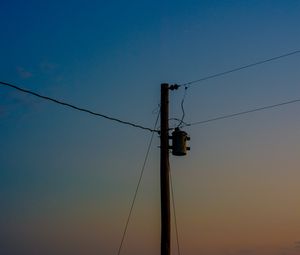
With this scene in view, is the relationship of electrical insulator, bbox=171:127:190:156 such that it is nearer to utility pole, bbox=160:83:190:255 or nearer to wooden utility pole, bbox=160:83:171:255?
utility pole, bbox=160:83:190:255

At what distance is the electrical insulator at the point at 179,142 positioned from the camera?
1589 centimetres

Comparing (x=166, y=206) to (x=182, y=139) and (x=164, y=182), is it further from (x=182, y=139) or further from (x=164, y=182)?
(x=182, y=139)

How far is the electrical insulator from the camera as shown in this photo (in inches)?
626

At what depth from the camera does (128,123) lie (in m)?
16.8

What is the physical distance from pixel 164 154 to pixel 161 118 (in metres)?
1.08

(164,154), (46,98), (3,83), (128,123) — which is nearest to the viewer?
(3,83)

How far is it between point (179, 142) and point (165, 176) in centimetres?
124

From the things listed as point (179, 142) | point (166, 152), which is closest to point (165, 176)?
point (166, 152)

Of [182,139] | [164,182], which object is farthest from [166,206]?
[182,139]

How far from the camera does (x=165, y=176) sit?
1521cm

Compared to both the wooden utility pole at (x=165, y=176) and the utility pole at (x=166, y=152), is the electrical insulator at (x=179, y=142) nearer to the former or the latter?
the utility pole at (x=166, y=152)

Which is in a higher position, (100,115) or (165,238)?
(100,115)

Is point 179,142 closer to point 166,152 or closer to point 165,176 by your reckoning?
point 166,152

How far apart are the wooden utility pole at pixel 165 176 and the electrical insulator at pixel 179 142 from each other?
24 cm
